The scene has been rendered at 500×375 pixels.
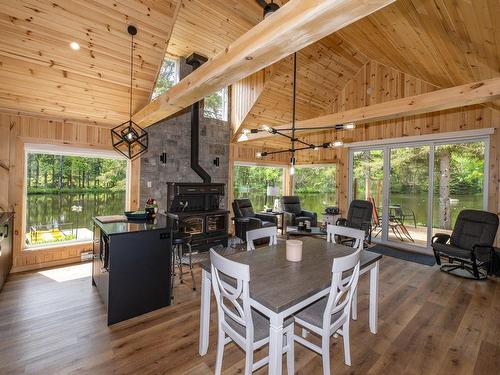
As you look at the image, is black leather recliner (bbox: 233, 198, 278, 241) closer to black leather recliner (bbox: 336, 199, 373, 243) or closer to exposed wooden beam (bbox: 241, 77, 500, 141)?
black leather recliner (bbox: 336, 199, 373, 243)

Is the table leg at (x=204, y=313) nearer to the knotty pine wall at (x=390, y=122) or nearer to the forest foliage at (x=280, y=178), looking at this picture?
the forest foliage at (x=280, y=178)

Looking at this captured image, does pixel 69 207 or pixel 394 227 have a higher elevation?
pixel 69 207

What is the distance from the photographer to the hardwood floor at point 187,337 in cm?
204

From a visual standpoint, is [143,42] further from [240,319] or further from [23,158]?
[240,319]

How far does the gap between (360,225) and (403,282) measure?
1.79 m

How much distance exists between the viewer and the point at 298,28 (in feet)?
5.11

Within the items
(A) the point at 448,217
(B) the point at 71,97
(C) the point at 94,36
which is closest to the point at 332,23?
(C) the point at 94,36

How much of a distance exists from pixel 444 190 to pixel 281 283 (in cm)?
520

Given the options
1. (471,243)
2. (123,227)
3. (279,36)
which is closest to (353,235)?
(279,36)

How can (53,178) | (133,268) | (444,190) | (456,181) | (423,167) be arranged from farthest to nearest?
(423,167)
(444,190)
(456,181)
(53,178)
(133,268)

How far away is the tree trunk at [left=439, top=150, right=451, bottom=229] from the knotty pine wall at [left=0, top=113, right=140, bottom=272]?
6.91 metres

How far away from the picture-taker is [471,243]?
4.11 meters

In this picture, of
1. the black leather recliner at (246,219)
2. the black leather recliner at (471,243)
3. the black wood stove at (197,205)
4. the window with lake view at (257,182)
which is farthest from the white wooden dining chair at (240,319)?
the window with lake view at (257,182)

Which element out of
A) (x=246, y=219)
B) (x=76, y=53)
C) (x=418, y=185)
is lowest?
(x=246, y=219)
